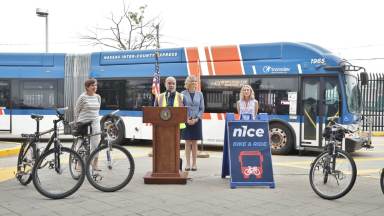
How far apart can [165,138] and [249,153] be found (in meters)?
1.29

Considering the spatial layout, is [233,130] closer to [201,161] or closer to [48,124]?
[201,161]

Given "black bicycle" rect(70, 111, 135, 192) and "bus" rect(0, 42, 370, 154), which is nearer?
"black bicycle" rect(70, 111, 135, 192)

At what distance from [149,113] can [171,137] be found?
1.63 ft

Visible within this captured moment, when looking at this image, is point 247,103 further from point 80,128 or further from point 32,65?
point 32,65

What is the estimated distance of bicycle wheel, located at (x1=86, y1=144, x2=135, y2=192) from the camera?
6.88 meters

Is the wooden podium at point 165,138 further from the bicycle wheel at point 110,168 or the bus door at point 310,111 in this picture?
the bus door at point 310,111

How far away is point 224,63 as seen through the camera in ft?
44.9

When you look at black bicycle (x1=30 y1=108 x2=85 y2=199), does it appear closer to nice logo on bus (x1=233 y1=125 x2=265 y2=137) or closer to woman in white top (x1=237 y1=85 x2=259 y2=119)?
nice logo on bus (x1=233 y1=125 x2=265 y2=137)

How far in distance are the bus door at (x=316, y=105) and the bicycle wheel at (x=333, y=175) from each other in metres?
→ 5.72

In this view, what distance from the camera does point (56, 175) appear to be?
6.72m

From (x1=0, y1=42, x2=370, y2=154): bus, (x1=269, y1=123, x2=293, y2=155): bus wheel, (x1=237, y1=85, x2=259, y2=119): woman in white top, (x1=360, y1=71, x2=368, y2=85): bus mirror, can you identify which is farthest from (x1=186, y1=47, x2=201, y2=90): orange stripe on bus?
(x1=237, y1=85, x2=259, y2=119): woman in white top

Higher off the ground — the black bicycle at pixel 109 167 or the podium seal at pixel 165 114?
the podium seal at pixel 165 114

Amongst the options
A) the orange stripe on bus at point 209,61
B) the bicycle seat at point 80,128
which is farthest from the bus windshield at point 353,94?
the bicycle seat at point 80,128

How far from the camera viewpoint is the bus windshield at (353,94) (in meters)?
12.3
